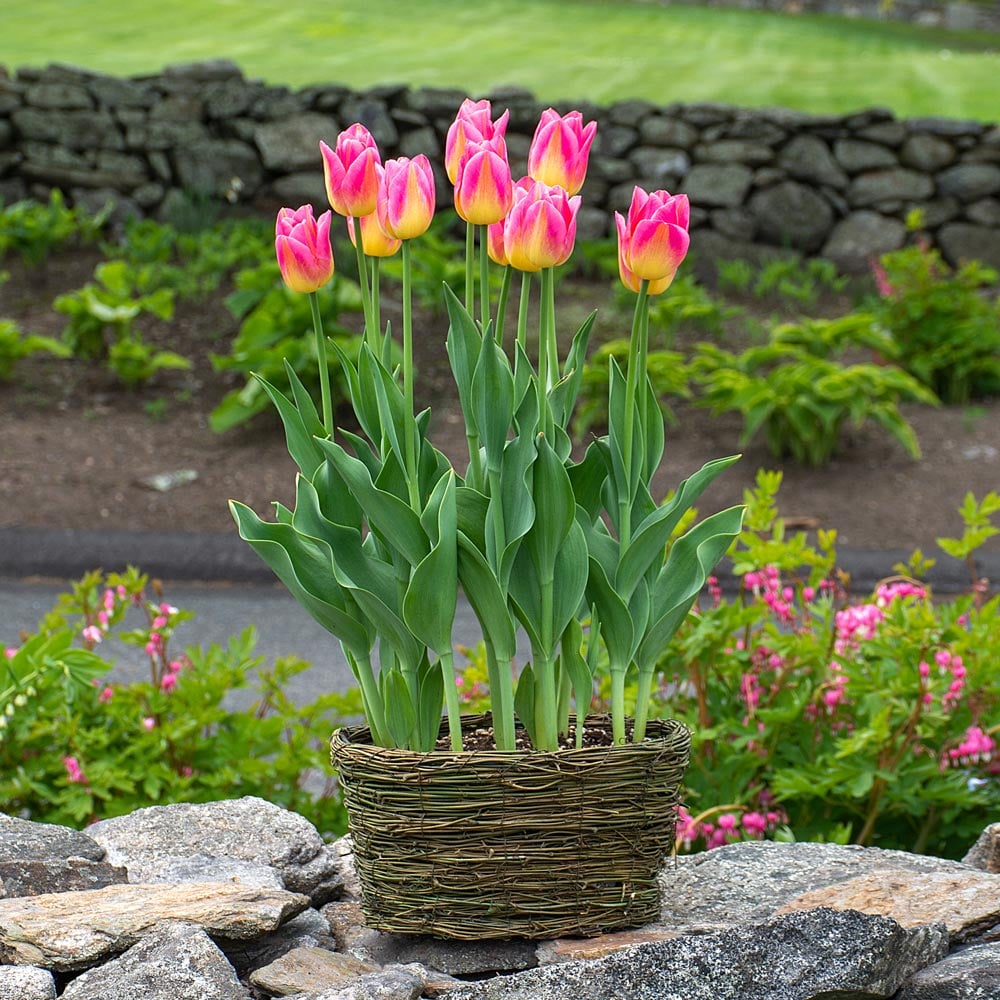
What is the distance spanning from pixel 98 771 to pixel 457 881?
1.20m

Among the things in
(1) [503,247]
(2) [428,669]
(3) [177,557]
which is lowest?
(3) [177,557]

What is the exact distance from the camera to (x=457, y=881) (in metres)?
1.89

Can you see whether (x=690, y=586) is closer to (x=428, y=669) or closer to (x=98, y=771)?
(x=428, y=669)

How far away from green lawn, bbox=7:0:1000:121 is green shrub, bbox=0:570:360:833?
10.3 meters

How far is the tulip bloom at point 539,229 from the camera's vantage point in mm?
1780

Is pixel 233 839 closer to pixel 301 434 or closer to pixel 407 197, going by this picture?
pixel 301 434

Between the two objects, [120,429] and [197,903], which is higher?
[197,903]

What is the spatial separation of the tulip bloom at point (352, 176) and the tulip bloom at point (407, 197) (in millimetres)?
29

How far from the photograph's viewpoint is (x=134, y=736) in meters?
2.97

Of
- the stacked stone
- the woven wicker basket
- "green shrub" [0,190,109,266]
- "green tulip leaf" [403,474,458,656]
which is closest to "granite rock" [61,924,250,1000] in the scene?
the stacked stone

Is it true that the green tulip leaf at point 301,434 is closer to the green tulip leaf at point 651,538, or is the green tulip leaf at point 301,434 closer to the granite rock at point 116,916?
the green tulip leaf at point 651,538

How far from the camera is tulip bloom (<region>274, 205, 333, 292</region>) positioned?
6.24ft

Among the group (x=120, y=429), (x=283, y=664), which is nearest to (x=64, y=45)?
(x=120, y=429)

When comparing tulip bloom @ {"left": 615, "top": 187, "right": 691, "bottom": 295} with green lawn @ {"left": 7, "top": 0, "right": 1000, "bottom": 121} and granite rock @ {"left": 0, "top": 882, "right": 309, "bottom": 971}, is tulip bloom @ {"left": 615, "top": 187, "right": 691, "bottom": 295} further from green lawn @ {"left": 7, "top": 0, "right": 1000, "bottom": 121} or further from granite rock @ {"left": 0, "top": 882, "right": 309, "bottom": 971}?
green lawn @ {"left": 7, "top": 0, "right": 1000, "bottom": 121}
